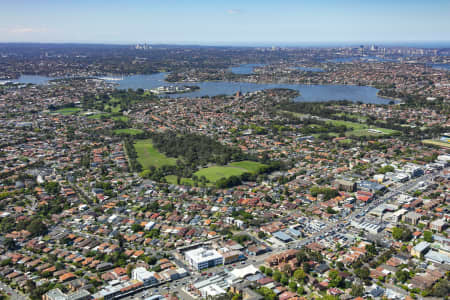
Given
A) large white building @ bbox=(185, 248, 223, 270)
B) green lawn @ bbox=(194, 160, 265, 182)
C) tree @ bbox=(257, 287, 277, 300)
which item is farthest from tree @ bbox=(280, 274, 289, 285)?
green lawn @ bbox=(194, 160, 265, 182)

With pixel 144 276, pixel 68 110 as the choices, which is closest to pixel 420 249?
pixel 144 276

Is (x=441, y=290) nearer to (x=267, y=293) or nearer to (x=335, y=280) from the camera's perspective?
(x=335, y=280)

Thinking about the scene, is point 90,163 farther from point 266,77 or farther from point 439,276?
point 266,77

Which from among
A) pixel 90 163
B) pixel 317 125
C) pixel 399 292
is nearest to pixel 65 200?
pixel 90 163

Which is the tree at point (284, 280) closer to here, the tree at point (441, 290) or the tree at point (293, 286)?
the tree at point (293, 286)

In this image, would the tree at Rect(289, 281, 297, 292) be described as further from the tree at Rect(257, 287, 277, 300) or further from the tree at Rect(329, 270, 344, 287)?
the tree at Rect(329, 270, 344, 287)

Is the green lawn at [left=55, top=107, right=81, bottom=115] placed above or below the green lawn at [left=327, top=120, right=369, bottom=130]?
above

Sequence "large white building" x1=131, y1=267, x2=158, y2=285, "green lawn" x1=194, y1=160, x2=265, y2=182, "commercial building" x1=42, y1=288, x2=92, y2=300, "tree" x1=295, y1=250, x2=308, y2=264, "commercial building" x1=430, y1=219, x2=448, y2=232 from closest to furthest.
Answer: "commercial building" x1=42, y1=288, x2=92, y2=300 → "large white building" x1=131, y1=267, x2=158, y2=285 → "tree" x1=295, y1=250, x2=308, y2=264 → "commercial building" x1=430, y1=219, x2=448, y2=232 → "green lawn" x1=194, y1=160, x2=265, y2=182
